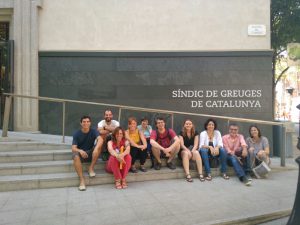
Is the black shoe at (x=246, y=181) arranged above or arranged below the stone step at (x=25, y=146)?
below

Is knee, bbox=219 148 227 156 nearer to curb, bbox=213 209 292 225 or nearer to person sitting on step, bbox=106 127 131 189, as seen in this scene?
person sitting on step, bbox=106 127 131 189

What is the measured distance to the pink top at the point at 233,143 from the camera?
822 cm

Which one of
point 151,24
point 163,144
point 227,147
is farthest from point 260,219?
point 151,24

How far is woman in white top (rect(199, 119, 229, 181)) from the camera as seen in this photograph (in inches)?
311

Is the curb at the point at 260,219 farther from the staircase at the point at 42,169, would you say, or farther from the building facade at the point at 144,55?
the building facade at the point at 144,55

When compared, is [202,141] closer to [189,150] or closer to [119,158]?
[189,150]

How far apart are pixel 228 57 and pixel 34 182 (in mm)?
6981

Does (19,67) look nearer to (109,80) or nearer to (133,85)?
(109,80)

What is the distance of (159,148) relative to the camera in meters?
7.73

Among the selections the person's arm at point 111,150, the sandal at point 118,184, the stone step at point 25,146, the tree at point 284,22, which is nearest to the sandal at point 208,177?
the sandal at point 118,184

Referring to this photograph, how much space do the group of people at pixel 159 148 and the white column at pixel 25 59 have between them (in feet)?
11.8

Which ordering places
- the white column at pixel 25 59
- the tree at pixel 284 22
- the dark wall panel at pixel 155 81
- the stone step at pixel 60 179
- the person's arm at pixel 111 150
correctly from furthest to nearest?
the tree at pixel 284 22, the dark wall panel at pixel 155 81, the white column at pixel 25 59, the person's arm at pixel 111 150, the stone step at pixel 60 179

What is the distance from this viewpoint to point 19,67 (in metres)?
10.5

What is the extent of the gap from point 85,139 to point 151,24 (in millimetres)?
5052
